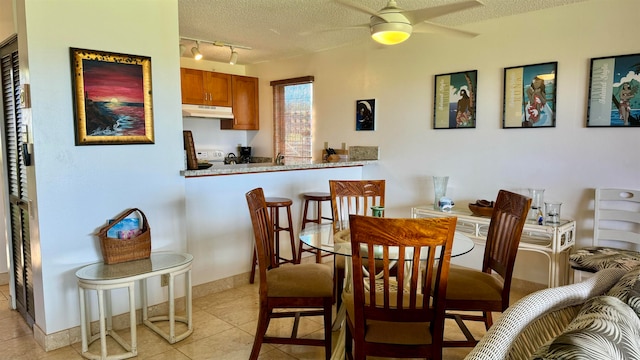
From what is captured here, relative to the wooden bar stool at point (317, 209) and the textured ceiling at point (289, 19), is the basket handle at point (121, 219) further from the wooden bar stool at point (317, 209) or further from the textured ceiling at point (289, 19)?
the textured ceiling at point (289, 19)

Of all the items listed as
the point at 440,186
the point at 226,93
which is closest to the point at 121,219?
the point at 440,186

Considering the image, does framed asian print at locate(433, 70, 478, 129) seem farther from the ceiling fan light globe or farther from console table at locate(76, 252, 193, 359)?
console table at locate(76, 252, 193, 359)

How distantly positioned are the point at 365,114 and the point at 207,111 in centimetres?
221

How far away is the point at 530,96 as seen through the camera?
11.6ft

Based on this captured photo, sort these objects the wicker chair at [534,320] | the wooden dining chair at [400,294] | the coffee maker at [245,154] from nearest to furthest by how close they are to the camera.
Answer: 1. the wicker chair at [534,320]
2. the wooden dining chair at [400,294]
3. the coffee maker at [245,154]

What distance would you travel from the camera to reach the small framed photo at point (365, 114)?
4.69m

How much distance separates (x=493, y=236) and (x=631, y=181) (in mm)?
1482

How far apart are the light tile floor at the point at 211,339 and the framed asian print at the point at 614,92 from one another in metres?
1.84

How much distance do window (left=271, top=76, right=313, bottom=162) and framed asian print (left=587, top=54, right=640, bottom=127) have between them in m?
3.12

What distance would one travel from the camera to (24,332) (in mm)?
2818

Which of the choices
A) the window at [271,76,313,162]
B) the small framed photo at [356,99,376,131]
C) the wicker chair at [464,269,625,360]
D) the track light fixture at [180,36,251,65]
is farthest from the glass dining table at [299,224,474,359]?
the window at [271,76,313,162]

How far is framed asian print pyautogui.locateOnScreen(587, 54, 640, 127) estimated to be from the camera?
10.0 feet

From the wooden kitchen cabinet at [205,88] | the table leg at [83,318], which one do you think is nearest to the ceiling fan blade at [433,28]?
the table leg at [83,318]

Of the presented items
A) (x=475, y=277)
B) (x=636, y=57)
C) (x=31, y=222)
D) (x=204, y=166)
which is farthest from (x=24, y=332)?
(x=636, y=57)
